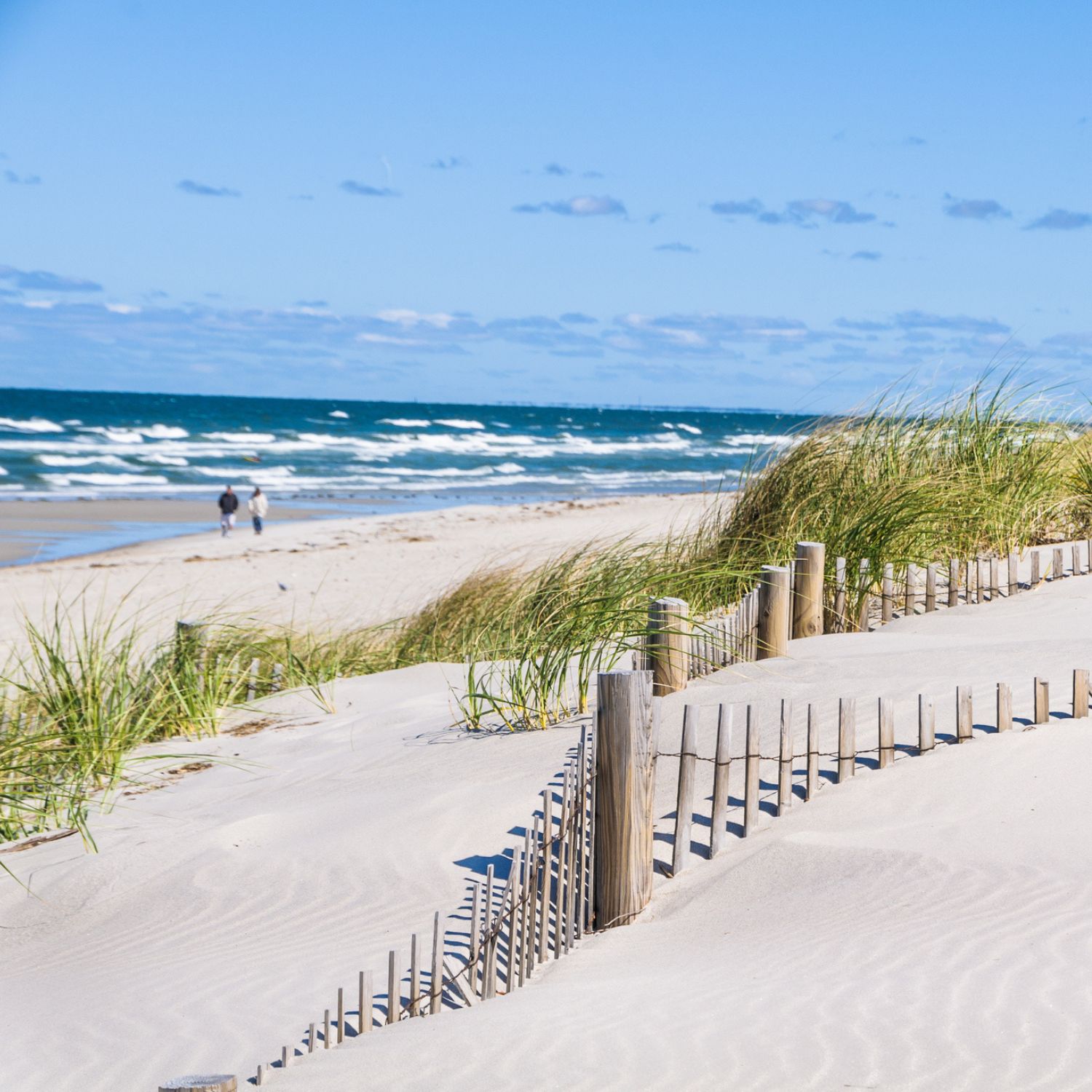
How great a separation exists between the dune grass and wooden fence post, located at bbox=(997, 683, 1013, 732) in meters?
1.52

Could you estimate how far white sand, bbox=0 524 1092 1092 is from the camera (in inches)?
104

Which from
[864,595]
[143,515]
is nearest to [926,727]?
[864,595]

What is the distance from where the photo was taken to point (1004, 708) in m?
4.30

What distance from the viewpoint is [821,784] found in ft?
13.6

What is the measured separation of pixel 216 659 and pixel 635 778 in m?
4.04

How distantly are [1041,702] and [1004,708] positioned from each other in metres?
0.15

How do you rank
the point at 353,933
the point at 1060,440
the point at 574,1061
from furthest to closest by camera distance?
the point at 1060,440 → the point at 353,933 → the point at 574,1061

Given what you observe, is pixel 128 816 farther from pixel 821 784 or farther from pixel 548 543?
pixel 548 543

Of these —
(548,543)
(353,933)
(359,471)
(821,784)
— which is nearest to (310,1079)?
(353,933)

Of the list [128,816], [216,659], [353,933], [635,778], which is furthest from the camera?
[216,659]

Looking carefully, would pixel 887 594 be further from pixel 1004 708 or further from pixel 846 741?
pixel 846 741

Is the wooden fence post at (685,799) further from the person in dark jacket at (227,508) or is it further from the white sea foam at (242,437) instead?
the white sea foam at (242,437)

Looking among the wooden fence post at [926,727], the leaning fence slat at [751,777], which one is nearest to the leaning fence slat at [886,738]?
the wooden fence post at [926,727]

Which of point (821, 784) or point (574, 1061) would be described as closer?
point (574, 1061)
